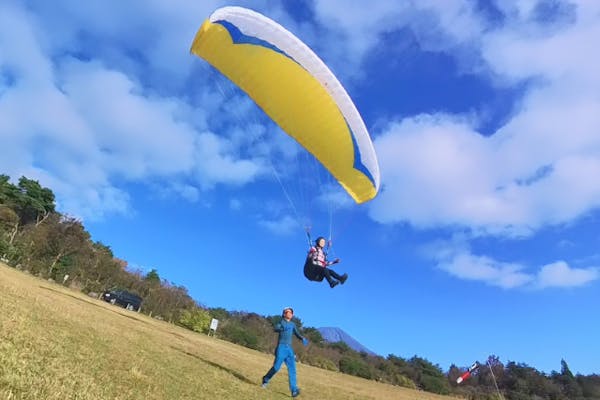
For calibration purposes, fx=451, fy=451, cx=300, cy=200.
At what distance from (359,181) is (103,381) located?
9.46 meters

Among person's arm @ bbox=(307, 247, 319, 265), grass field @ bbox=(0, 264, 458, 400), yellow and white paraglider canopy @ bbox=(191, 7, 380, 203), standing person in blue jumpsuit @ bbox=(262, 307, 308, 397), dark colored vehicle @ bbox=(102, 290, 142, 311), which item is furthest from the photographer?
dark colored vehicle @ bbox=(102, 290, 142, 311)

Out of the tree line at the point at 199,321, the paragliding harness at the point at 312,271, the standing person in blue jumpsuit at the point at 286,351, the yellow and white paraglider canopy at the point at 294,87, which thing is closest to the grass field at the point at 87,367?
the standing person in blue jumpsuit at the point at 286,351

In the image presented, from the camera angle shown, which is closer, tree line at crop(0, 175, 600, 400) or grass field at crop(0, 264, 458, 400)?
grass field at crop(0, 264, 458, 400)

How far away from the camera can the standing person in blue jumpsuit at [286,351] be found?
10312 mm

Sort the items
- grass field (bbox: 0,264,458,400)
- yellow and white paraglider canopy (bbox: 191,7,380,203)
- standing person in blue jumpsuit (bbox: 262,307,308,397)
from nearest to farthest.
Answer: grass field (bbox: 0,264,458,400) < standing person in blue jumpsuit (bbox: 262,307,308,397) < yellow and white paraglider canopy (bbox: 191,7,380,203)

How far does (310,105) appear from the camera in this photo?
42.1ft

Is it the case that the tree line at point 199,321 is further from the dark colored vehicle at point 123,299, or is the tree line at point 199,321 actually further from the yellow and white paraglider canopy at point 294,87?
the yellow and white paraglider canopy at point 294,87

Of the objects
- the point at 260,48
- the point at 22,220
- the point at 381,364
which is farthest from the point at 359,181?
the point at 22,220

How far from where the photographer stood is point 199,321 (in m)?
41.1

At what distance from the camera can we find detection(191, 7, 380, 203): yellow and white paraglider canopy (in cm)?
1207

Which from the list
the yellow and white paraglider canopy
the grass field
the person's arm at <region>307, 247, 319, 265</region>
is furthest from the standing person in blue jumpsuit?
the yellow and white paraglider canopy

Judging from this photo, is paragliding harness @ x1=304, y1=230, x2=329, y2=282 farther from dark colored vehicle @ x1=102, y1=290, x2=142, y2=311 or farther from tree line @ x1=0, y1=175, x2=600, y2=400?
dark colored vehicle @ x1=102, y1=290, x2=142, y2=311

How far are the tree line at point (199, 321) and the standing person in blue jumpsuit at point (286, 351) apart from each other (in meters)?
28.1

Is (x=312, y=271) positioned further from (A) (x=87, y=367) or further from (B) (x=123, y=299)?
(B) (x=123, y=299)
